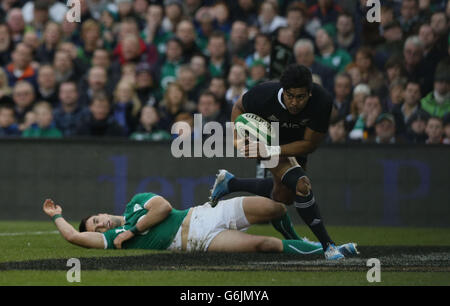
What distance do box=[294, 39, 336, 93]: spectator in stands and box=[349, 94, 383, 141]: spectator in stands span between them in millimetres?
673

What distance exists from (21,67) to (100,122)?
2.01m

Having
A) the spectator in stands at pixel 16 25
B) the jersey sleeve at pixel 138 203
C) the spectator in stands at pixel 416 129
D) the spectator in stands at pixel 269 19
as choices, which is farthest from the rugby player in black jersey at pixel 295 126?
the spectator in stands at pixel 16 25

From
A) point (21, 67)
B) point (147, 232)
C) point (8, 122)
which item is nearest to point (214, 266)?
point (147, 232)

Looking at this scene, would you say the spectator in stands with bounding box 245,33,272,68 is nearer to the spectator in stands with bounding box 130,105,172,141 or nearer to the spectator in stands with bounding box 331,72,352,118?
the spectator in stands with bounding box 331,72,352,118

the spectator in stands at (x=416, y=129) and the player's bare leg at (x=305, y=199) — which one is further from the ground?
the spectator in stands at (x=416, y=129)

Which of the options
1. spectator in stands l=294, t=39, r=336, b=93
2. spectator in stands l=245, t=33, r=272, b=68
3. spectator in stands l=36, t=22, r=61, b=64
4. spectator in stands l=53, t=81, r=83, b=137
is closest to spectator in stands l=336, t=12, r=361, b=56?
spectator in stands l=294, t=39, r=336, b=93

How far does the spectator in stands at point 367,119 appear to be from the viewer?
1338cm

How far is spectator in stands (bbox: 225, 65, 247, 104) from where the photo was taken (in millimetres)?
13992

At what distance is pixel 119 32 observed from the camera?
15.7 m

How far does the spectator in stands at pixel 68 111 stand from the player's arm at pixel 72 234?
5315 millimetres

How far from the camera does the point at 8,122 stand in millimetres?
14406

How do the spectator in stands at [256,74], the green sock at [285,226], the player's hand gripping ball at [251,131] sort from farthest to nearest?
the spectator in stands at [256,74] → the green sock at [285,226] → the player's hand gripping ball at [251,131]

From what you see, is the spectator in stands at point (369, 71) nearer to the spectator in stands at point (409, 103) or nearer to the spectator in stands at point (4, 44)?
the spectator in stands at point (409, 103)
